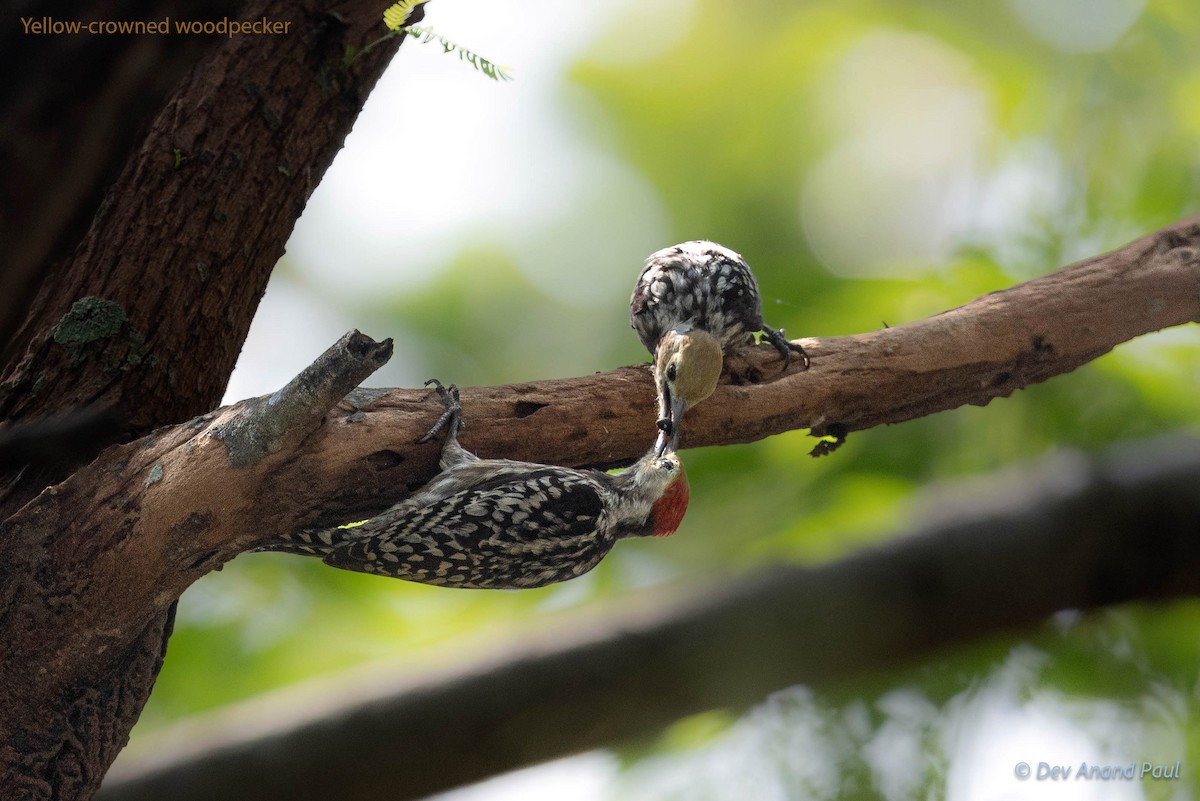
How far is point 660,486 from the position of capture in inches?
146

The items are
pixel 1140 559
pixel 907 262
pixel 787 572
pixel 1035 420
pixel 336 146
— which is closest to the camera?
pixel 336 146

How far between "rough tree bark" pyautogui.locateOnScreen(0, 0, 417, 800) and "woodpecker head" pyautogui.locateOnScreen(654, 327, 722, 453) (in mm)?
1536

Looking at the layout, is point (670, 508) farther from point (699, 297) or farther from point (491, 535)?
point (699, 297)

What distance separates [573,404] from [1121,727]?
10.9 ft

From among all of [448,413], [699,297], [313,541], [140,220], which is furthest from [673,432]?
[140,220]

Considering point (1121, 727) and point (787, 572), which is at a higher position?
point (787, 572)

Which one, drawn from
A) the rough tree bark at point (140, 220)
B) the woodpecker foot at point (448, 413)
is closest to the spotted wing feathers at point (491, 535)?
the woodpecker foot at point (448, 413)

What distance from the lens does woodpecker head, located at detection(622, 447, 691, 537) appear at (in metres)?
3.71

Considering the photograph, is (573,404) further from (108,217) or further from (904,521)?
(904,521)

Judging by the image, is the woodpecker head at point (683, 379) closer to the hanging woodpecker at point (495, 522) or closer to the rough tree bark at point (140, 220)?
the hanging woodpecker at point (495, 522)

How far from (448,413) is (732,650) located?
225 centimetres

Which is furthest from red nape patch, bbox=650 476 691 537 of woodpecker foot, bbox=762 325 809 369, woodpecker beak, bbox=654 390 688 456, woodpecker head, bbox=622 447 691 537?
woodpecker foot, bbox=762 325 809 369

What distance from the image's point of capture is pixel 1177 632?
16.2 feet

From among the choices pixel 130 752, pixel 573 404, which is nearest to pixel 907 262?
pixel 573 404
